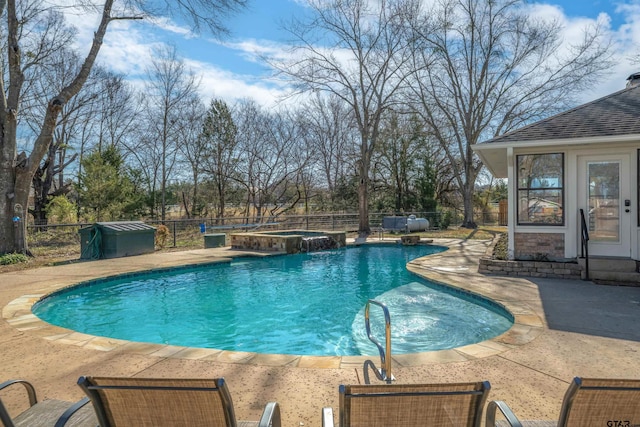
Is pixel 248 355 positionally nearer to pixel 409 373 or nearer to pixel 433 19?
pixel 409 373

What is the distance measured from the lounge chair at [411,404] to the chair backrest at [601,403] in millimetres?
312

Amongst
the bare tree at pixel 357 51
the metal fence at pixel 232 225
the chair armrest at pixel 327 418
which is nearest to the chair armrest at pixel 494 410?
the chair armrest at pixel 327 418

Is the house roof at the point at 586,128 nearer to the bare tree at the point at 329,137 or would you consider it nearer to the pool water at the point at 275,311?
the pool water at the point at 275,311

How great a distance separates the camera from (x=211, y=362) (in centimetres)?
314

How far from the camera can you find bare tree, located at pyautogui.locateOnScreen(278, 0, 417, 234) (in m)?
15.8

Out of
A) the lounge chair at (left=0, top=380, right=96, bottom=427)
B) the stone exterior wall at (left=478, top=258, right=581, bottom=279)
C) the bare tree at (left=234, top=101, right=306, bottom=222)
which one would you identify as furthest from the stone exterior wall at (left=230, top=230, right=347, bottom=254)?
the bare tree at (left=234, top=101, right=306, bottom=222)

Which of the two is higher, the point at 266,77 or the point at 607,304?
the point at 266,77

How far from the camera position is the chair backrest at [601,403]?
1334 mm

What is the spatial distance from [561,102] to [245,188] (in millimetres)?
17308

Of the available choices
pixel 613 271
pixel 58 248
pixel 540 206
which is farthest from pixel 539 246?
pixel 58 248

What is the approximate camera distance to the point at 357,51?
16266 mm

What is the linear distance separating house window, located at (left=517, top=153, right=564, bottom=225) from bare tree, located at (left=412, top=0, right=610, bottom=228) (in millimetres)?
10945

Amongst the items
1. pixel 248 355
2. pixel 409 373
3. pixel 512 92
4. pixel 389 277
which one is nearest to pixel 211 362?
pixel 248 355

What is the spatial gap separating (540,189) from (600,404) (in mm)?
6567
